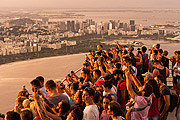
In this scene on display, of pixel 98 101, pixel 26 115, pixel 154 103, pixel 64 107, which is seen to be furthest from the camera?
pixel 154 103

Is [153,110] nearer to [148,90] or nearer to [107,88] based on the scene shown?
[148,90]

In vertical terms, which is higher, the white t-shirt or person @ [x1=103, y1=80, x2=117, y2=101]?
person @ [x1=103, y1=80, x2=117, y2=101]

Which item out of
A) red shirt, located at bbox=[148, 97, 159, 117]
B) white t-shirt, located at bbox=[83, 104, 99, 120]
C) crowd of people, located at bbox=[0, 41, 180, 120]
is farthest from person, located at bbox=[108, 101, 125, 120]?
red shirt, located at bbox=[148, 97, 159, 117]

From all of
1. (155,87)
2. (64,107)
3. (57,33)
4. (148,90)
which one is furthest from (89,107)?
(57,33)

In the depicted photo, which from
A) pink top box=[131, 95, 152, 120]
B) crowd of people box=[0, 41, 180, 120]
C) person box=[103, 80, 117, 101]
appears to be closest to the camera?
crowd of people box=[0, 41, 180, 120]

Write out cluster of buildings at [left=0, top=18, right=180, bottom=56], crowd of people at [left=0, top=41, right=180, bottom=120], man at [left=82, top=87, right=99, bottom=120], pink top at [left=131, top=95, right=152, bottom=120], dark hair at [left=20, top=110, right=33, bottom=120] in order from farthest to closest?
cluster of buildings at [left=0, top=18, right=180, bottom=56] < pink top at [left=131, top=95, right=152, bottom=120] < man at [left=82, top=87, right=99, bottom=120] < crowd of people at [left=0, top=41, right=180, bottom=120] < dark hair at [left=20, top=110, right=33, bottom=120]

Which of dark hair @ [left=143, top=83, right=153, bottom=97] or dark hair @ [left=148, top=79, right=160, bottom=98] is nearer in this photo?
dark hair @ [left=143, top=83, right=153, bottom=97]

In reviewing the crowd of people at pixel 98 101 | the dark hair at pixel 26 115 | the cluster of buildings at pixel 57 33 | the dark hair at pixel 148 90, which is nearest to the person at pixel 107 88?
the crowd of people at pixel 98 101

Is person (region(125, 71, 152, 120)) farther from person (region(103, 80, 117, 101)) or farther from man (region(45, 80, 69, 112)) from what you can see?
man (region(45, 80, 69, 112))

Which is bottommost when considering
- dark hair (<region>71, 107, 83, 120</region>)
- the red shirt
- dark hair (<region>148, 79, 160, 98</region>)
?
the red shirt
